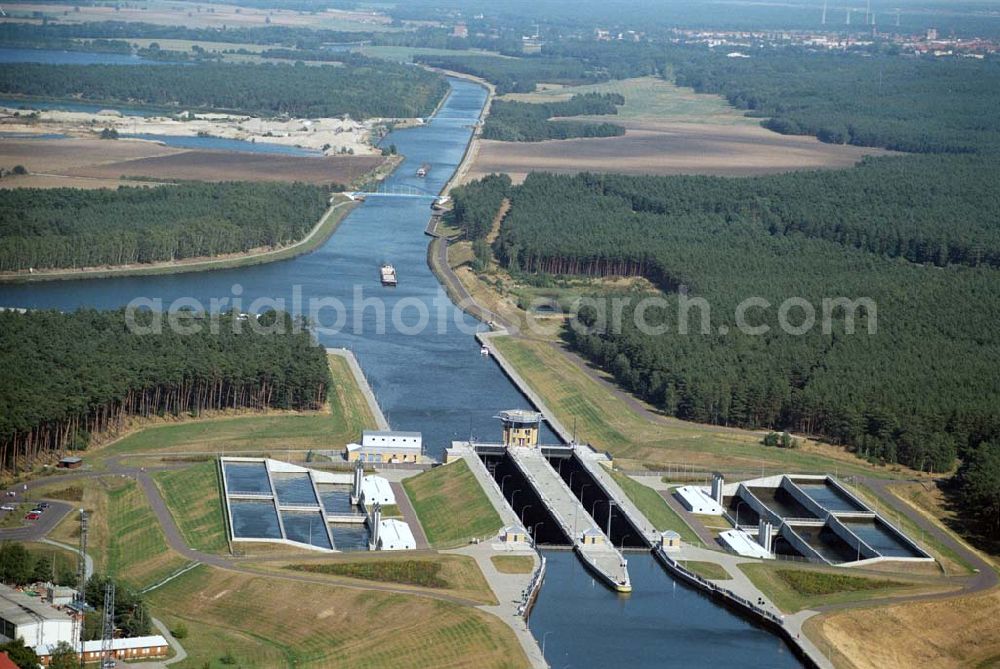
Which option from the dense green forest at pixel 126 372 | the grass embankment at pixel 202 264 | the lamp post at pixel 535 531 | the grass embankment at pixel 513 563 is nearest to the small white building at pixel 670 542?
the lamp post at pixel 535 531

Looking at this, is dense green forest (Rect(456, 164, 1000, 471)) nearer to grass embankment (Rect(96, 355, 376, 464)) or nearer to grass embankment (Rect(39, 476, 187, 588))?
grass embankment (Rect(96, 355, 376, 464))

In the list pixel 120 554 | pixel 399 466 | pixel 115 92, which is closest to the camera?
pixel 120 554

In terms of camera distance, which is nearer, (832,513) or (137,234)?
(832,513)

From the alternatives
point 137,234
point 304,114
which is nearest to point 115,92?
point 304,114

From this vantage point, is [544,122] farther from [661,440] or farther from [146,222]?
[661,440]

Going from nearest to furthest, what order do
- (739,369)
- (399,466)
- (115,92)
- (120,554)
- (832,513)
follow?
(120,554)
(832,513)
(399,466)
(739,369)
(115,92)

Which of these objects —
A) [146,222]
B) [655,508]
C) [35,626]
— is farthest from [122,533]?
[146,222]

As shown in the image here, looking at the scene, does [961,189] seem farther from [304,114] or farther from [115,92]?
[115,92]
